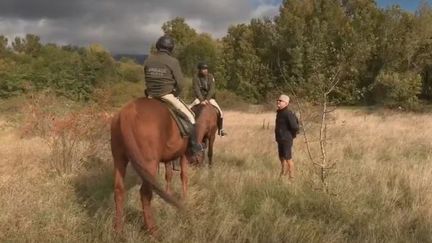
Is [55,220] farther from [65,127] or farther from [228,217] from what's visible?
[65,127]

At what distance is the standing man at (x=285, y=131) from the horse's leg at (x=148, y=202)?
398 centimetres

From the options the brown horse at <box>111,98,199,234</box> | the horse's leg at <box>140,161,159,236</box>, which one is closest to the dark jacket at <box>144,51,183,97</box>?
the brown horse at <box>111,98,199,234</box>

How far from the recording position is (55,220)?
620 cm

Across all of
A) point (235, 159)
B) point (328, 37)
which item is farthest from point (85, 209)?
point (328, 37)

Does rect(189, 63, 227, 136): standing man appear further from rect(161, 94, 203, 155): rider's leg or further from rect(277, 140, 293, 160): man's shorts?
rect(161, 94, 203, 155): rider's leg

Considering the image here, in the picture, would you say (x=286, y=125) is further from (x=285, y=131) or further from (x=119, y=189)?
(x=119, y=189)

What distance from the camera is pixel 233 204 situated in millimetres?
7184

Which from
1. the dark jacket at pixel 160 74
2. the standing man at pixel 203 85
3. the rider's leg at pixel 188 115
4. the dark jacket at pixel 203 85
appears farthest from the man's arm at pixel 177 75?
the dark jacket at pixel 203 85

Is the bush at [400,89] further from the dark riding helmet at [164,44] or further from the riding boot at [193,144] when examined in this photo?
the dark riding helmet at [164,44]

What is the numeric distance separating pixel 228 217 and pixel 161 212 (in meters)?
1.02

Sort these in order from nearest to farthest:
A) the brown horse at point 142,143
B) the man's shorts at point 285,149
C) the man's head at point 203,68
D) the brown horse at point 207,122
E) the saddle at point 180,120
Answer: the brown horse at point 142,143 < the saddle at point 180,120 < the man's shorts at point 285,149 < the brown horse at point 207,122 < the man's head at point 203,68

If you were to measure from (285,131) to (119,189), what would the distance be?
14.9 feet

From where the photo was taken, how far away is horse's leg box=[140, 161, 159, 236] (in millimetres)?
6078

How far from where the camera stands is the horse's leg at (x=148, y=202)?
239 inches
